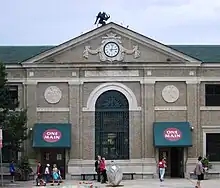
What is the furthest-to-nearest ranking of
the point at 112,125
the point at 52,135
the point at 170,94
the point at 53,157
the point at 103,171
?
the point at 112,125
the point at 170,94
the point at 53,157
the point at 52,135
the point at 103,171

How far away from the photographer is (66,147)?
4009cm

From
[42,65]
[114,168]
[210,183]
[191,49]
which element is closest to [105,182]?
[114,168]

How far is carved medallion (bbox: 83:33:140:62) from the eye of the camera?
4128cm

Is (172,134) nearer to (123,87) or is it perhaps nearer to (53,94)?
(123,87)

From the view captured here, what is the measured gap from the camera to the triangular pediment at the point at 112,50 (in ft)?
135

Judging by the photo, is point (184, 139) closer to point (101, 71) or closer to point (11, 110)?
point (101, 71)

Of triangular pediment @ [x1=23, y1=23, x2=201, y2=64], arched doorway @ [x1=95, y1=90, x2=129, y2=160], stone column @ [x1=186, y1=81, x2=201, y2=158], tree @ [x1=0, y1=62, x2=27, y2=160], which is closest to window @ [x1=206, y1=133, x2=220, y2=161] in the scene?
stone column @ [x1=186, y1=81, x2=201, y2=158]

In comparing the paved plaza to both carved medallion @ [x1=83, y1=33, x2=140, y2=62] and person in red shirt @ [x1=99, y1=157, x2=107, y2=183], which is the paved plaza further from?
carved medallion @ [x1=83, y1=33, x2=140, y2=62]

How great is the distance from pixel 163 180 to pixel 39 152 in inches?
341

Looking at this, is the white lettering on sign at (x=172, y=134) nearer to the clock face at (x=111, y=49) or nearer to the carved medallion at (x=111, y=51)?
the carved medallion at (x=111, y=51)

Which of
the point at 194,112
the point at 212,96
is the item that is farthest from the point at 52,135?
the point at 212,96

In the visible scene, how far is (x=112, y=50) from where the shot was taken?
136 feet

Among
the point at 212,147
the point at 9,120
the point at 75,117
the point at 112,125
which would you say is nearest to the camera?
the point at 9,120

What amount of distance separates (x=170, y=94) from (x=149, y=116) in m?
2.09
